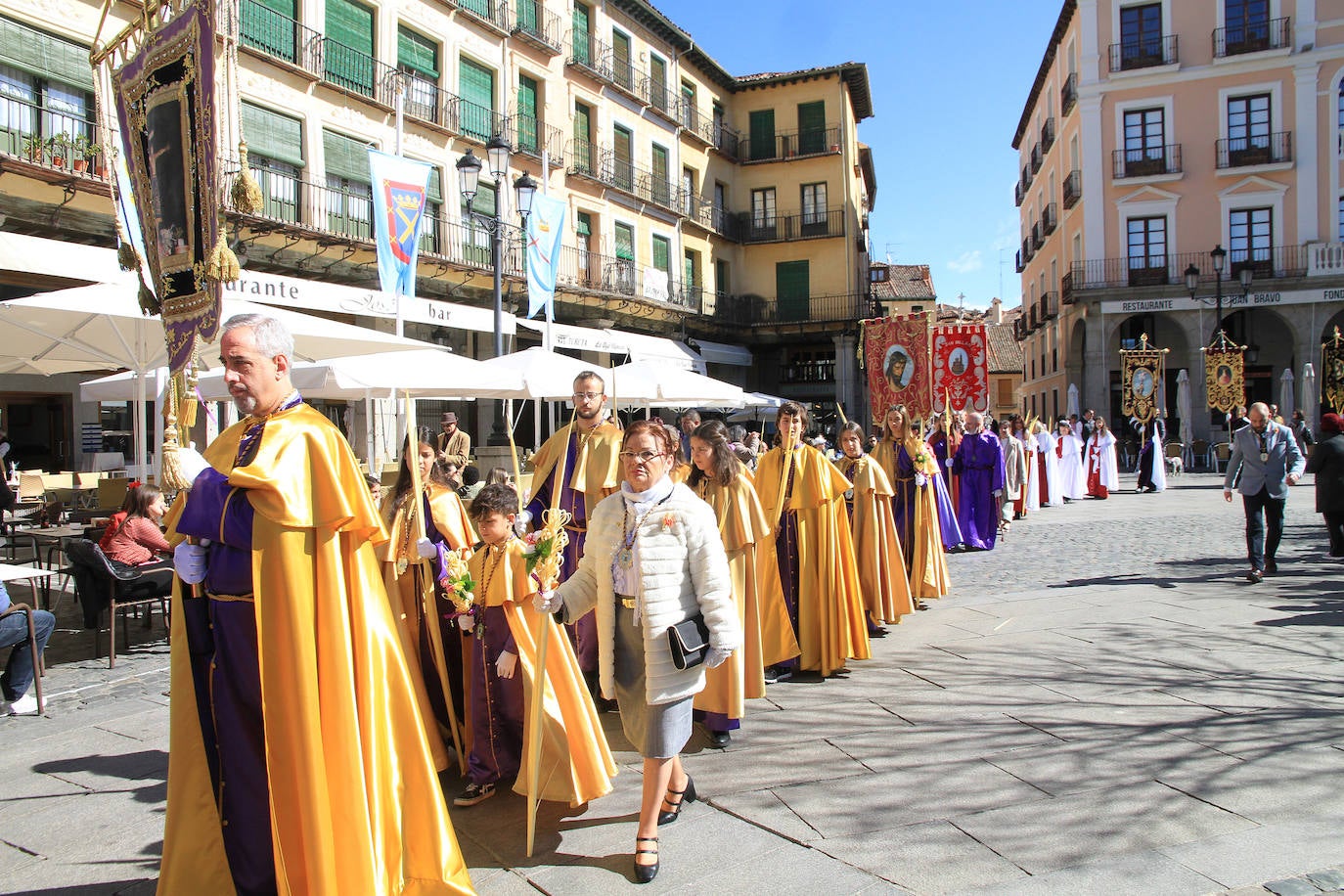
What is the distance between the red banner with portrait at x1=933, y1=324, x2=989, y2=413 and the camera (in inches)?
507

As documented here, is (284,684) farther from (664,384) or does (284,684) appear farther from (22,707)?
(664,384)

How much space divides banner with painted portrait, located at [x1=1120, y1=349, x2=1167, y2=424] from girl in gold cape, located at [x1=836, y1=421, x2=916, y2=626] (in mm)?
16674

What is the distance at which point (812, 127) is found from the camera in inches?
1347

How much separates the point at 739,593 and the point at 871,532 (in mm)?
2384

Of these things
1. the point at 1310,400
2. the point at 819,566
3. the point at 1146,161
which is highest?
the point at 1146,161

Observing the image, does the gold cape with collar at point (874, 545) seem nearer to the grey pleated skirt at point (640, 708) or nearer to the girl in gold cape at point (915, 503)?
the girl in gold cape at point (915, 503)

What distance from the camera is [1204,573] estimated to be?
962 cm

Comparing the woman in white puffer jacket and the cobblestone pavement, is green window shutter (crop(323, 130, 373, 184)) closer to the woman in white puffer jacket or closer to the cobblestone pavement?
the cobblestone pavement

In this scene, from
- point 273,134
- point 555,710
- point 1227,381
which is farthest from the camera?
point 1227,381

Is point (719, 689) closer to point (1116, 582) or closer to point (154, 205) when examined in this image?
point (154, 205)

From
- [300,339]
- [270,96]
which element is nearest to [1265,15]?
[270,96]

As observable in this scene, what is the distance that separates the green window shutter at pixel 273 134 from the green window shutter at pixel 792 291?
20208 millimetres

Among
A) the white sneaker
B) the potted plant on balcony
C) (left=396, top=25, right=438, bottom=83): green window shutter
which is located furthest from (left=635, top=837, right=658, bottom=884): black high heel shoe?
(left=396, top=25, right=438, bottom=83): green window shutter

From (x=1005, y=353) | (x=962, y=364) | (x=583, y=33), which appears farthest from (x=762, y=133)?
(x=1005, y=353)
